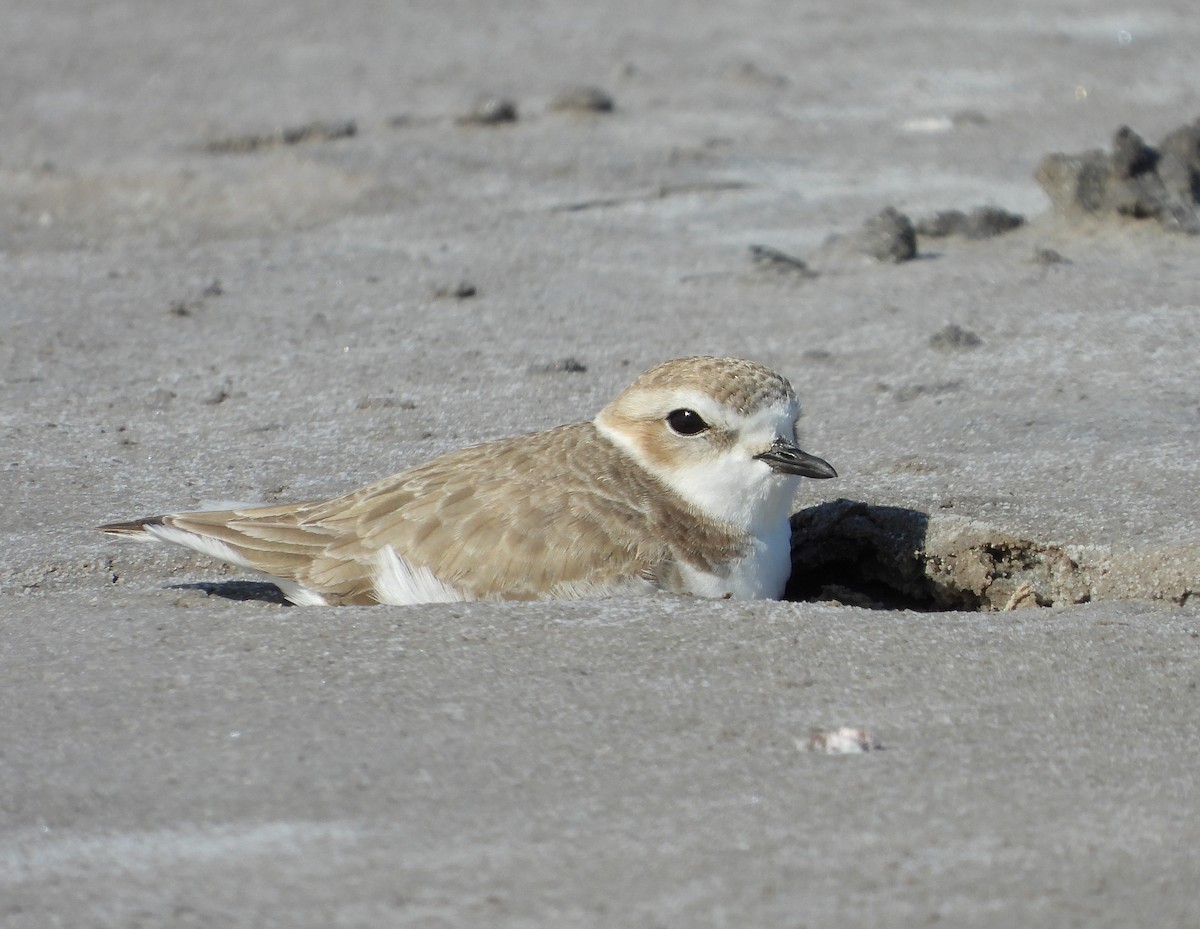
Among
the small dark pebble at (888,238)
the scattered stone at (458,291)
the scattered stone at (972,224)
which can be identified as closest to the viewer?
the scattered stone at (458,291)

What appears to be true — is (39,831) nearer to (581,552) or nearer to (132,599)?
(132,599)

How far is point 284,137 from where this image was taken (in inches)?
307

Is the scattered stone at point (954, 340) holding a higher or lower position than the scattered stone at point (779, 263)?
lower

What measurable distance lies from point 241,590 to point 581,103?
4669 millimetres

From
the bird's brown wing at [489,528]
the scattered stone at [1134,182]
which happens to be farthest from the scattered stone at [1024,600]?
the scattered stone at [1134,182]

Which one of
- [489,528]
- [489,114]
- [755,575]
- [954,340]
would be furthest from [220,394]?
[489,114]

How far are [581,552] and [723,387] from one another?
21.6 inches

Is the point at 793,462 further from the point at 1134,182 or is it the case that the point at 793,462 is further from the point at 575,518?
the point at 1134,182

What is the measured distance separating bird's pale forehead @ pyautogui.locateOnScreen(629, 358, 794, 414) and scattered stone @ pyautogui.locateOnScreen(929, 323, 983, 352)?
1.49 metres

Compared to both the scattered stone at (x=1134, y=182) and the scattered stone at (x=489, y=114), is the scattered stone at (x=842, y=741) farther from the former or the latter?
the scattered stone at (x=489, y=114)

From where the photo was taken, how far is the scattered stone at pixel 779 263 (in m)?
6.04

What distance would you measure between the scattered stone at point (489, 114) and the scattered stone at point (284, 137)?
53 centimetres

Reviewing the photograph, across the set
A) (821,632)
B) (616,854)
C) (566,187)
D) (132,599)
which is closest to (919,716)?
(821,632)

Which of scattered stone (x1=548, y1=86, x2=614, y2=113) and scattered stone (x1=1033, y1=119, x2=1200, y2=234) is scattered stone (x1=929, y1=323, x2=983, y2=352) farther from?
scattered stone (x1=548, y1=86, x2=614, y2=113)
